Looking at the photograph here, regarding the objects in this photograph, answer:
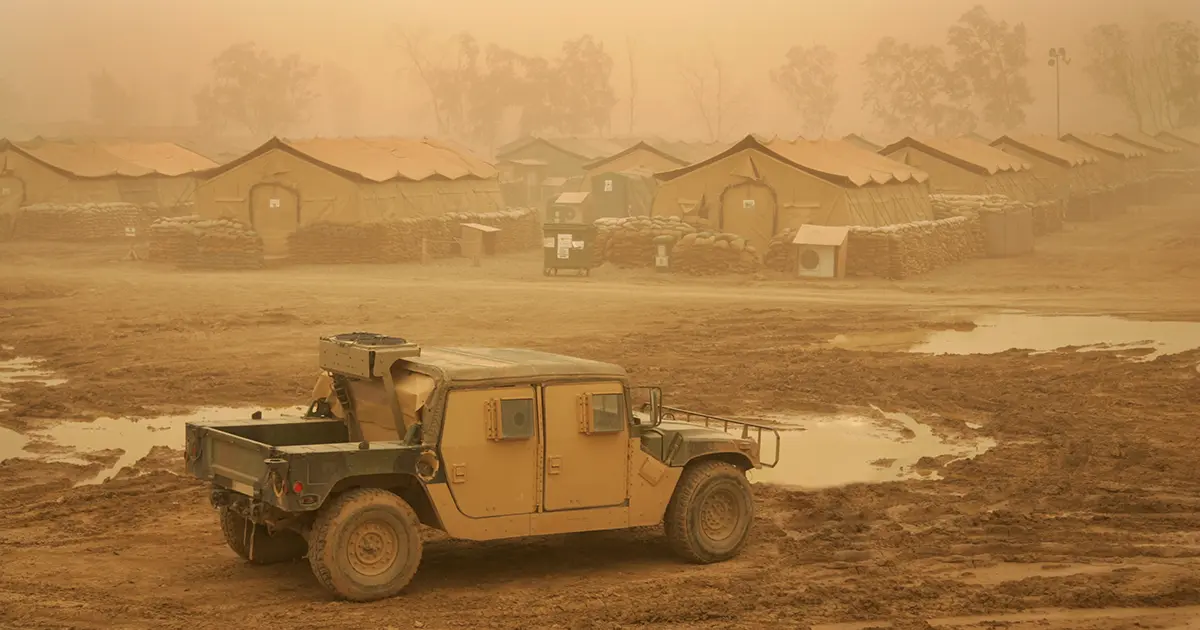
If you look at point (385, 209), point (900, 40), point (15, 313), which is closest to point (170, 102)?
point (900, 40)

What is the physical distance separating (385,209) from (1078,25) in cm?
15928

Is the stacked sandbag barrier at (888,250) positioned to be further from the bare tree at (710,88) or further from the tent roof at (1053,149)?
the bare tree at (710,88)

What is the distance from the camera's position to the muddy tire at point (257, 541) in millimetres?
11516

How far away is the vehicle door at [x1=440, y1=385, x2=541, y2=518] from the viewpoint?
1077cm

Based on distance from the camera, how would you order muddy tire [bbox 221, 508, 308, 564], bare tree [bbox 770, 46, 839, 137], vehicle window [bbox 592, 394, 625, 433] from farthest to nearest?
bare tree [bbox 770, 46, 839, 137] < muddy tire [bbox 221, 508, 308, 564] < vehicle window [bbox 592, 394, 625, 433]

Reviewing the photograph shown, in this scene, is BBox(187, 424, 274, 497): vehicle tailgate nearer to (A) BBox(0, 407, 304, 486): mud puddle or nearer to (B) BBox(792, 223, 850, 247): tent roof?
(A) BBox(0, 407, 304, 486): mud puddle

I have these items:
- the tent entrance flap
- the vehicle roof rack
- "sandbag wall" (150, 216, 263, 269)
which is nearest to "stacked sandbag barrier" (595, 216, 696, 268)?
"sandbag wall" (150, 216, 263, 269)

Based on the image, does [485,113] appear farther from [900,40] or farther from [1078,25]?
[1078,25]

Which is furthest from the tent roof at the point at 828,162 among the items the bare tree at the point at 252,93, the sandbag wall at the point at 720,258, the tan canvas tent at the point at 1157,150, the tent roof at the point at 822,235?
the bare tree at the point at 252,93

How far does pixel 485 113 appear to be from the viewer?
123438mm

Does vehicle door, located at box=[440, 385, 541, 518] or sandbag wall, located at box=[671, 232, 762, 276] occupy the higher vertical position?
sandbag wall, located at box=[671, 232, 762, 276]

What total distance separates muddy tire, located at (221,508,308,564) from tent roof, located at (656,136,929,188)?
28753 mm

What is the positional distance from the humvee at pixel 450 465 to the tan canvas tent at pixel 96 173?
37.4 meters

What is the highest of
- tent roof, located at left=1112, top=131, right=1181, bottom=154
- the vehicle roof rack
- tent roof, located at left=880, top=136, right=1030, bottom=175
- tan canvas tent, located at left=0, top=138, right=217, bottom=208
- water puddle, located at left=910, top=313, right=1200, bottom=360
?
tent roof, located at left=1112, top=131, right=1181, bottom=154
